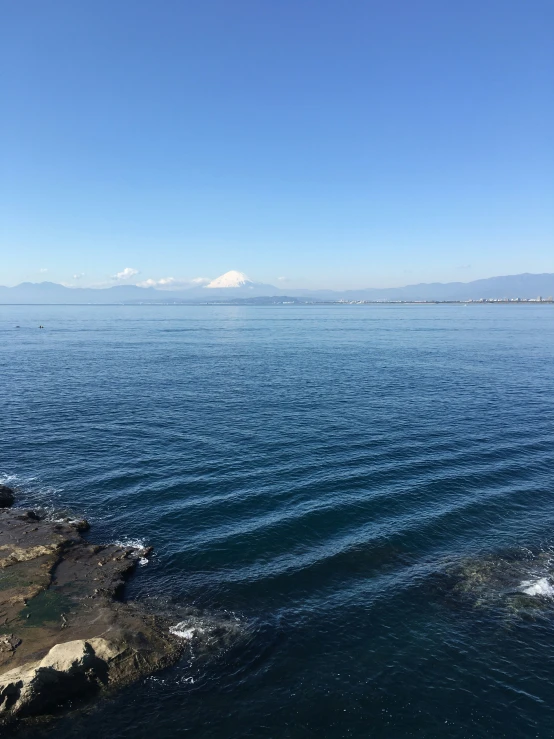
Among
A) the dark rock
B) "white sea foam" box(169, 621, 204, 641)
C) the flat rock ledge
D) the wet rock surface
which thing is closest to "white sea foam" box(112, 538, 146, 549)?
the flat rock ledge

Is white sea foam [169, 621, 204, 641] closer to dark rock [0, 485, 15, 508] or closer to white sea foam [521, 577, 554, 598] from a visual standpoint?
white sea foam [521, 577, 554, 598]

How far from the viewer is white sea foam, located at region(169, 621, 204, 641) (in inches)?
1259

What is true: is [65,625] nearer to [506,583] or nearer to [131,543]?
[131,543]

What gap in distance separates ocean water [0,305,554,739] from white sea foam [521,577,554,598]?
0.48ft

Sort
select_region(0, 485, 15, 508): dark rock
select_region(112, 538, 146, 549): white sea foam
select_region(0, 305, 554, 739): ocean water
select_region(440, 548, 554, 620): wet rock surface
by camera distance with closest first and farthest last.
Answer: select_region(0, 305, 554, 739): ocean water < select_region(440, 548, 554, 620): wet rock surface < select_region(112, 538, 146, 549): white sea foam < select_region(0, 485, 15, 508): dark rock

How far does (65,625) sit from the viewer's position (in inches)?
1270

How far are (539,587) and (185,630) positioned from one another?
92.7ft

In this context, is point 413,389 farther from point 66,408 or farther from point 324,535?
point 66,408

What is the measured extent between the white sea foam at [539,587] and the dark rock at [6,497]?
51003 mm

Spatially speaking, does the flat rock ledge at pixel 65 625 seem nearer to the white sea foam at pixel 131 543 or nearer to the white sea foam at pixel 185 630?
the white sea foam at pixel 131 543

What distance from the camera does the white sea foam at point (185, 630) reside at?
32.0 meters

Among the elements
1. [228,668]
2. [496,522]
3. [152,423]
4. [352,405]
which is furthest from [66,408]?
[496,522]

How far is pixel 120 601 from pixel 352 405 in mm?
58270

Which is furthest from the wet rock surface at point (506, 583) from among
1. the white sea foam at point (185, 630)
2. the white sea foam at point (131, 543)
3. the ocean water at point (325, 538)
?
the white sea foam at point (131, 543)
